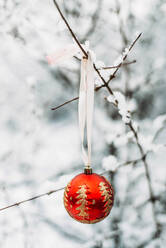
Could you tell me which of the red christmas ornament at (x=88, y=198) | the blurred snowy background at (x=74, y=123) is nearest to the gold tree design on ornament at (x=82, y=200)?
the red christmas ornament at (x=88, y=198)

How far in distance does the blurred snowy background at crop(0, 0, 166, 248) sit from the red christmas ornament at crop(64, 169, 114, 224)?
0.57 metres

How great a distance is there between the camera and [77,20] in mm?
1148

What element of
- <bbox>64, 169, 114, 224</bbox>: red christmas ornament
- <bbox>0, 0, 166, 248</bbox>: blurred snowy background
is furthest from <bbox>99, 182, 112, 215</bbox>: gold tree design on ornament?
<bbox>0, 0, 166, 248</bbox>: blurred snowy background

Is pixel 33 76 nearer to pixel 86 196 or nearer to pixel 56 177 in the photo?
pixel 56 177

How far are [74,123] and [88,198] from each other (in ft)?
3.17

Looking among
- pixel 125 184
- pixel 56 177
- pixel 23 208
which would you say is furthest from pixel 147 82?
pixel 23 208

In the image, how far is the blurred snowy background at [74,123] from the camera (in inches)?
45.5

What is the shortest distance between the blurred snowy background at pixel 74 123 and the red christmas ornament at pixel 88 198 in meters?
0.57

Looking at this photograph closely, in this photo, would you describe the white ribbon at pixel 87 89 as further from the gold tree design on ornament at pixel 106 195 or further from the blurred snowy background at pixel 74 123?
the blurred snowy background at pixel 74 123

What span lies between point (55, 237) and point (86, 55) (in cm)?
114

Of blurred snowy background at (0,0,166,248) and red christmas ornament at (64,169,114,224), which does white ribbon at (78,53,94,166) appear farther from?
blurred snowy background at (0,0,166,248)

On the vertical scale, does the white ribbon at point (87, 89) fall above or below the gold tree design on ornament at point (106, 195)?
above

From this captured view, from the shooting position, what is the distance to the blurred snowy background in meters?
1.16

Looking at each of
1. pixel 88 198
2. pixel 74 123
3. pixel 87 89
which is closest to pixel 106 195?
pixel 88 198
